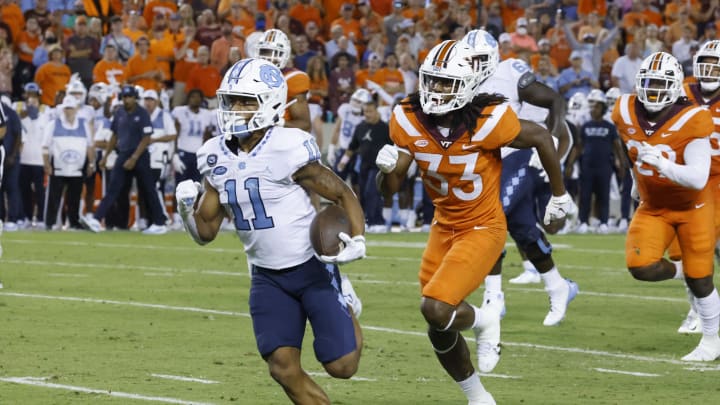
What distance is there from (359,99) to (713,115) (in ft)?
31.8

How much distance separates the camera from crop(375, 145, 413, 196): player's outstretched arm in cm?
623

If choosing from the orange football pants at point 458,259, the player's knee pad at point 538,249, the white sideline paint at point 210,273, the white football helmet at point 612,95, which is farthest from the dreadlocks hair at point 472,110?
the white football helmet at point 612,95

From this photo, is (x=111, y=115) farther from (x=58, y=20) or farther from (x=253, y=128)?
(x=253, y=128)

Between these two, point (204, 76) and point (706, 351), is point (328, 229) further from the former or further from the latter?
point (204, 76)

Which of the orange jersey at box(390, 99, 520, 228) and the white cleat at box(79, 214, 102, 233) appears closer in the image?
the orange jersey at box(390, 99, 520, 228)

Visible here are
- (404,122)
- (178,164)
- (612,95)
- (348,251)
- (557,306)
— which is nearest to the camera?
(348,251)

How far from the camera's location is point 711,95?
29.2 ft

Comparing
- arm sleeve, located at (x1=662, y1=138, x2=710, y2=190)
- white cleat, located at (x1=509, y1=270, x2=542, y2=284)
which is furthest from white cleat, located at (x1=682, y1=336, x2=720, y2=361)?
white cleat, located at (x1=509, y1=270, x2=542, y2=284)

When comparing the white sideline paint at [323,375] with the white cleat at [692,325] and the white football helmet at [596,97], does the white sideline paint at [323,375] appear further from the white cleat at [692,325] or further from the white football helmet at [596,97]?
the white football helmet at [596,97]

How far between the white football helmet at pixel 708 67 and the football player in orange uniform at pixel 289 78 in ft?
7.81

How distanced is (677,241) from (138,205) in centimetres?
1105

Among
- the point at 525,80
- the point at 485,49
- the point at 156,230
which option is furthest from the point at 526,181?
the point at 156,230

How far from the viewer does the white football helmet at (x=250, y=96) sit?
18.3ft

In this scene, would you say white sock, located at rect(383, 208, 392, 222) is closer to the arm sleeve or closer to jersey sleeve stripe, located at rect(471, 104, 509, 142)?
the arm sleeve
